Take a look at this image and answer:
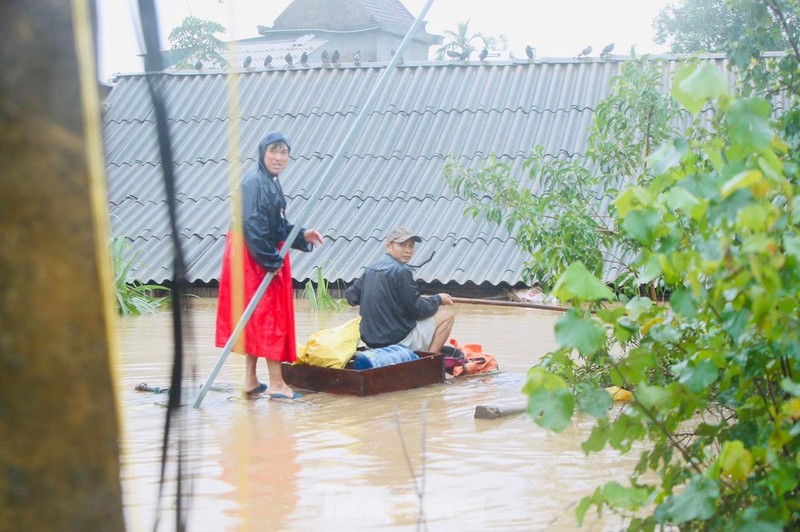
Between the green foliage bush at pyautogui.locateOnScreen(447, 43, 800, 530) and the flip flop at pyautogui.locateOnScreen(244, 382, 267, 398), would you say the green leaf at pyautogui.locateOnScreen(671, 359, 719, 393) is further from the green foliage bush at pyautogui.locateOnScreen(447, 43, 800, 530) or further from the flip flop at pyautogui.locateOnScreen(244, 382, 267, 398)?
the flip flop at pyautogui.locateOnScreen(244, 382, 267, 398)

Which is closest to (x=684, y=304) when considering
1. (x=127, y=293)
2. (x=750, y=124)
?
(x=750, y=124)

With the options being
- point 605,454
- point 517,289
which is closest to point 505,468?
point 605,454

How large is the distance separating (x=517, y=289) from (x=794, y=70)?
6675mm

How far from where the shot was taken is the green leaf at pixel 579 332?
2412 millimetres

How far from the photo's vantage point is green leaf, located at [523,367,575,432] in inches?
96.5

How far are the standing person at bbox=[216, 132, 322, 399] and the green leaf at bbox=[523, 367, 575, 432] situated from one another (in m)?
4.01

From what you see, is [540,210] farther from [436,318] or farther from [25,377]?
[25,377]

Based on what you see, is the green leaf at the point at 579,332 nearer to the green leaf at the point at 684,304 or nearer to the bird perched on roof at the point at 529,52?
the green leaf at the point at 684,304

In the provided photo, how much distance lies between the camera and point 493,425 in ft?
18.7

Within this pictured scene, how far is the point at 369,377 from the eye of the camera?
259 inches

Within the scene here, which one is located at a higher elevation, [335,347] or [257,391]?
[335,347]

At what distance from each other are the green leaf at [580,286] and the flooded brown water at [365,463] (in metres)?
0.61

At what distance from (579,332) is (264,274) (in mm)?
4222

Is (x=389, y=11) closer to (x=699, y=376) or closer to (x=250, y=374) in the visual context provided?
(x=250, y=374)
